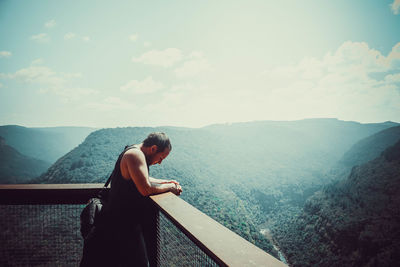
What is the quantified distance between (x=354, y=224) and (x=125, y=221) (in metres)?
66.8

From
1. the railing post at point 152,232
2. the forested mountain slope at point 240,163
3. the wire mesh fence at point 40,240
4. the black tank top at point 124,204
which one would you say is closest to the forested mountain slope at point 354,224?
the forested mountain slope at point 240,163

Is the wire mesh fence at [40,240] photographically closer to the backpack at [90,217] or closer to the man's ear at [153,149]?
the backpack at [90,217]

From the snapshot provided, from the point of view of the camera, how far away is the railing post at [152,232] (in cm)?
178

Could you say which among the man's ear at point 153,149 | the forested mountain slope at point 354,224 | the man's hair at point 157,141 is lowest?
the forested mountain slope at point 354,224

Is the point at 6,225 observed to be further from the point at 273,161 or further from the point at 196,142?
the point at 273,161

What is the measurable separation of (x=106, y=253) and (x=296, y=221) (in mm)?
76905

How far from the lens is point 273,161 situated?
12788 centimetres

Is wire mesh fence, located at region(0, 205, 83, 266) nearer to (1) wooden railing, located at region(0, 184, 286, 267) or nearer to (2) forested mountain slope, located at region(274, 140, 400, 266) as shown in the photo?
(1) wooden railing, located at region(0, 184, 286, 267)

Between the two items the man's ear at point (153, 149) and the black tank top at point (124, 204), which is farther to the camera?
the man's ear at point (153, 149)

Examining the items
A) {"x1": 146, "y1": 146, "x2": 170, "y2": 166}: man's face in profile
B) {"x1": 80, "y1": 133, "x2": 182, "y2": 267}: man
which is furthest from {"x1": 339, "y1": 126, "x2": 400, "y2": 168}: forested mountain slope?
{"x1": 80, "y1": 133, "x2": 182, "y2": 267}: man

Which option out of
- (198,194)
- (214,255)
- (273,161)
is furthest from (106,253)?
(273,161)

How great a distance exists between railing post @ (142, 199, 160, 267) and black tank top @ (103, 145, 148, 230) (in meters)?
0.06

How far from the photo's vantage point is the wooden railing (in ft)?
2.93

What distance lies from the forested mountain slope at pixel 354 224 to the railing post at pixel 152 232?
59.0 metres
